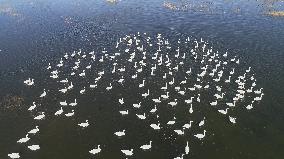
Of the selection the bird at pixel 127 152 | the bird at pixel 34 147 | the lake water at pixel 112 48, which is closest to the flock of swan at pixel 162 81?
the bird at pixel 127 152

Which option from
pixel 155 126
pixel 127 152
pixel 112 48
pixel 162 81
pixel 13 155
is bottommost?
pixel 13 155

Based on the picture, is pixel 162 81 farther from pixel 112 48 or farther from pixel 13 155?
pixel 13 155

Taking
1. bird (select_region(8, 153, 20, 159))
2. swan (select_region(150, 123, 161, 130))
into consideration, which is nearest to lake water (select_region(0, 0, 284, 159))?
bird (select_region(8, 153, 20, 159))

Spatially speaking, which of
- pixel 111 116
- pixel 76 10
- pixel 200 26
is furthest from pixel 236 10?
pixel 111 116

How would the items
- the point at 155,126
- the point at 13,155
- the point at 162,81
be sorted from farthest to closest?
the point at 162,81, the point at 155,126, the point at 13,155

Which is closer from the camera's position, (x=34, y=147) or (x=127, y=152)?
(x=127, y=152)

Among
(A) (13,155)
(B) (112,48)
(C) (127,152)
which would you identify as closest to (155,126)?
(C) (127,152)

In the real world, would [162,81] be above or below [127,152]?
above

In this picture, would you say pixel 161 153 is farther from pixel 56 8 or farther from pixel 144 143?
pixel 56 8
